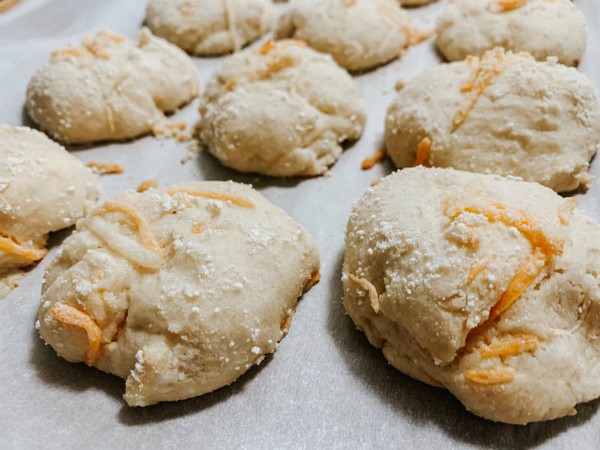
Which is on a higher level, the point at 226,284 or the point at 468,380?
the point at 226,284

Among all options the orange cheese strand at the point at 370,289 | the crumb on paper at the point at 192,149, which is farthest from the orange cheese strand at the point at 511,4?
the orange cheese strand at the point at 370,289

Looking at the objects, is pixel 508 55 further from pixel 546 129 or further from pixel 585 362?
pixel 585 362

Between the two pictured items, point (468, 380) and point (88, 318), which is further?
point (88, 318)

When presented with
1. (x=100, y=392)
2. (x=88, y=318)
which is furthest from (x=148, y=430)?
(x=88, y=318)

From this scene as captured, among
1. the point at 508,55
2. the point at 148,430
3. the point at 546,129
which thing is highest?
the point at 508,55

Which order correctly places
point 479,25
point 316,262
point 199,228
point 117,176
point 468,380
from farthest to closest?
point 479,25 → point 117,176 → point 316,262 → point 199,228 → point 468,380

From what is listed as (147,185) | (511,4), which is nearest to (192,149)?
(147,185)
